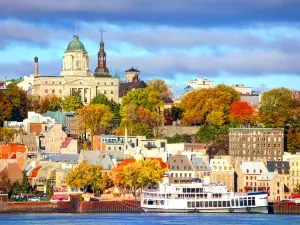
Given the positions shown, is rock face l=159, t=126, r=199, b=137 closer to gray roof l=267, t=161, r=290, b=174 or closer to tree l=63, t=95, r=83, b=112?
tree l=63, t=95, r=83, b=112

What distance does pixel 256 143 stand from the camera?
6073 inches

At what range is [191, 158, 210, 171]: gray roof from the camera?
141625mm

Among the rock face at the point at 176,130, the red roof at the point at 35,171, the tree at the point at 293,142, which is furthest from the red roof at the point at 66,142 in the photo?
the tree at the point at 293,142

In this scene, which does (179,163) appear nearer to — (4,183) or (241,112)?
(4,183)

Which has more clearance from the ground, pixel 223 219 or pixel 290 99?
pixel 290 99

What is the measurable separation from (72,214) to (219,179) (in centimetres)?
2126

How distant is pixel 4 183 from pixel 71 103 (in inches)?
1709

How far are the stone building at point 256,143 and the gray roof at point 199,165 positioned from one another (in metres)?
9.55

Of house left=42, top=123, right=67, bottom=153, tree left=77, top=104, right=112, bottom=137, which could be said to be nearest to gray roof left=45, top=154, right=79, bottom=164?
house left=42, top=123, right=67, bottom=153

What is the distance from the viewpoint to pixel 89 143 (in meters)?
164

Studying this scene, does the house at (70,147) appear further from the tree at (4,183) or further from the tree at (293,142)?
the tree at (293,142)

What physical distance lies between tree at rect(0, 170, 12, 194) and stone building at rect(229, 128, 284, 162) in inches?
1131

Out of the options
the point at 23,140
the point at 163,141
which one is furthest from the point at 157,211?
the point at 23,140

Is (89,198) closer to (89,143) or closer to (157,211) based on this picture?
(157,211)
